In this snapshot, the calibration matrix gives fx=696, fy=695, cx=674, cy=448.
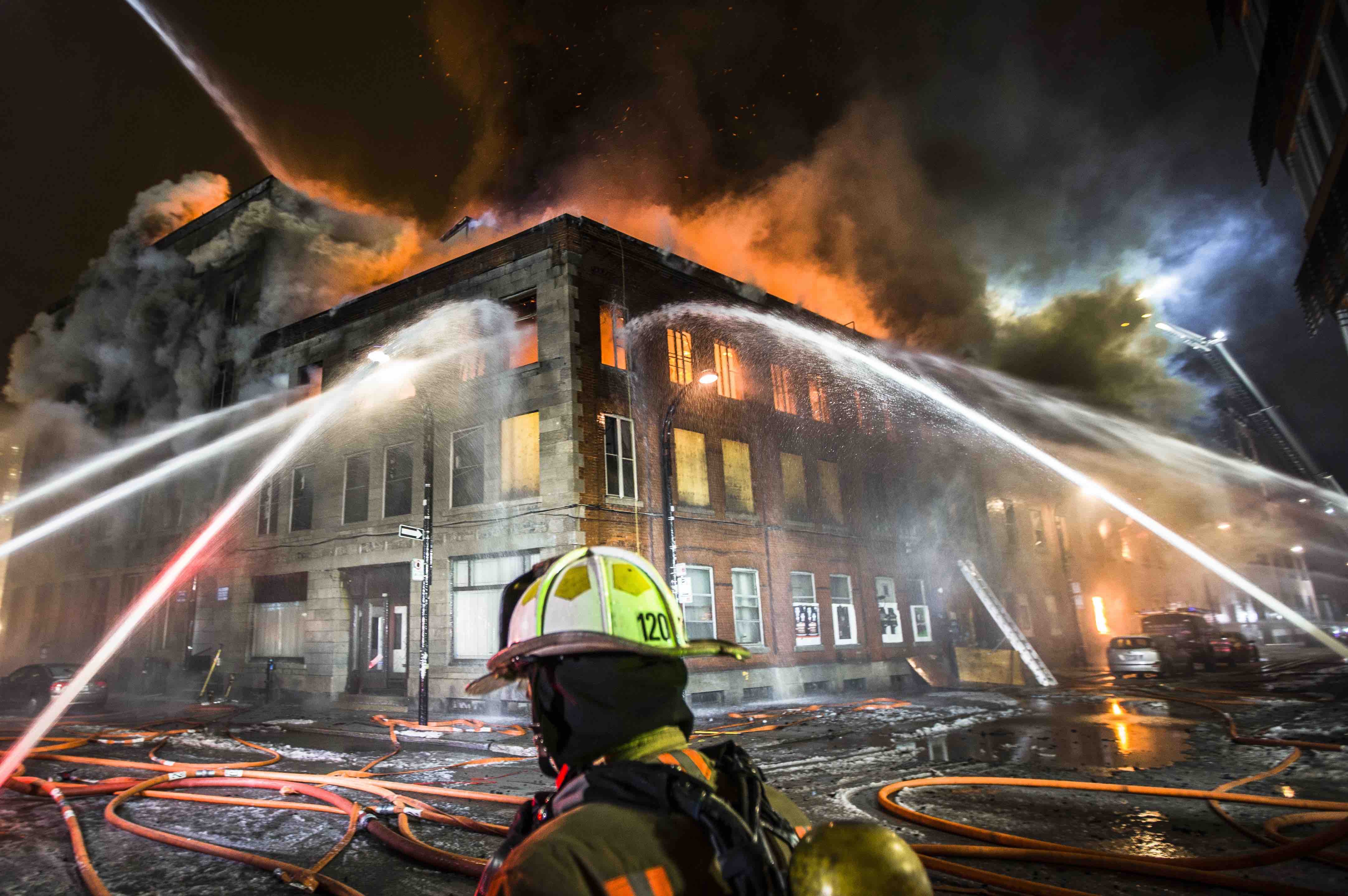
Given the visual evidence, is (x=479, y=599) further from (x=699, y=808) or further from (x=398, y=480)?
(x=699, y=808)

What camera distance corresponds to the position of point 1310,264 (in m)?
15.9

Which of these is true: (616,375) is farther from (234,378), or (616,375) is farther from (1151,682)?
(1151,682)

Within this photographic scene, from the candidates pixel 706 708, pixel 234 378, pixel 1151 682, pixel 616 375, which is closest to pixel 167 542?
pixel 234 378

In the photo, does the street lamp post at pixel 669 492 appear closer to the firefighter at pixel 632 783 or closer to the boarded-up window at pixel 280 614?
the boarded-up window at pixel 280 614

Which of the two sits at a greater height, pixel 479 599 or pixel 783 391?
pixel 783 391

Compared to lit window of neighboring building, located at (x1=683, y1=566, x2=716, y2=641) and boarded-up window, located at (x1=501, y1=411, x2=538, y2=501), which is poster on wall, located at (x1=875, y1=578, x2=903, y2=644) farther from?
boarded-up window, located at (x1=501, y1=411, x2=538, y2=501)

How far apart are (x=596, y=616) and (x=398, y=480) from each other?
1876 cm

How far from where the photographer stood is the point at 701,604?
59.6 feet

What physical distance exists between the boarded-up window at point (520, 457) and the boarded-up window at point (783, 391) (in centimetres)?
810

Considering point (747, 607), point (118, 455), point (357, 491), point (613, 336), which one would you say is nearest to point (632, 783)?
point (613, 336)

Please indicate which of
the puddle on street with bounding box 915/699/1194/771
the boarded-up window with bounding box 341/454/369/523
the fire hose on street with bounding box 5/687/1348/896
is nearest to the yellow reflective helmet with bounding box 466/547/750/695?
the fire hose on street with bounding box 5/687/1348/896

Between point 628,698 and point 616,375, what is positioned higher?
point 616,375

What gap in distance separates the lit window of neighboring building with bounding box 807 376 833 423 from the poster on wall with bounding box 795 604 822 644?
620 cm

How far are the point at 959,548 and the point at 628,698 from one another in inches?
1103
